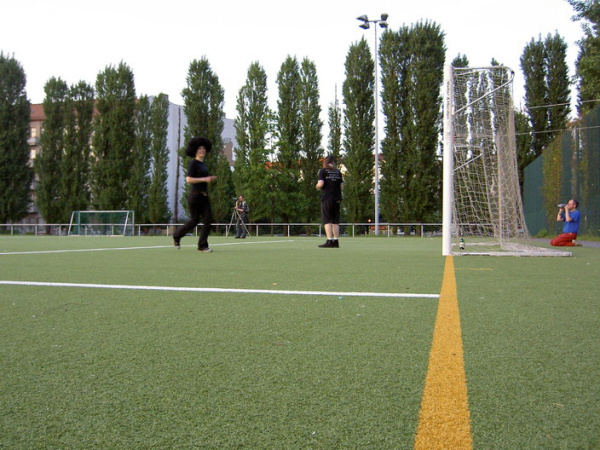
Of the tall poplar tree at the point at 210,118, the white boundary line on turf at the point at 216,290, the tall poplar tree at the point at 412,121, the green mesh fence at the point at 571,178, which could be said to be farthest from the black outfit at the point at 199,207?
the tall poplar tree at the point at 210,118

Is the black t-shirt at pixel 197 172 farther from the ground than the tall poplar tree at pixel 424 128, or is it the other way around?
the tall poplar tree at pixel 424 128

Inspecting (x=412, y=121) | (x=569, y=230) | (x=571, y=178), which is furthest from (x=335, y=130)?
(x=569, y=230)

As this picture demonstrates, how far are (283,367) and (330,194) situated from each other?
326 inches

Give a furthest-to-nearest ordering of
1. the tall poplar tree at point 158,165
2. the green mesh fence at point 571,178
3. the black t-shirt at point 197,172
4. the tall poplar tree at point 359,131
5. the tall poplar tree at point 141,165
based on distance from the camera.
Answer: the tall poplar tree at point 158,165 < the tall poplar tree at point 141,165 < the tall poplar tree at point 359,131 < the green mesh fence at point 571,178 < the black t-shirt at point 197,172

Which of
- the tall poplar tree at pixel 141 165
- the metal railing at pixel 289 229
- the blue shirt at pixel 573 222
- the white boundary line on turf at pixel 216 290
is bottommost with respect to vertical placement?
the white boundary line on turf at pixel 216 290

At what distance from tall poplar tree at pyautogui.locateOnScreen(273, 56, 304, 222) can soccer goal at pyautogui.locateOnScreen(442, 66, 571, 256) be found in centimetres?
2240

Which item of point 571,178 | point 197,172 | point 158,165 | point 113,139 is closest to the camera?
point 197,172

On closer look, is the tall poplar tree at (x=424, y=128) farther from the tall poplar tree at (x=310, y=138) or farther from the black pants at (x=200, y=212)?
the black pants at (x=200, y=212)

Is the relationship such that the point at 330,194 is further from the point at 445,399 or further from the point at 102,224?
the point at 102,224

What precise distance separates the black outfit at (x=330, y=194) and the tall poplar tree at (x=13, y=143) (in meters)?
33.7

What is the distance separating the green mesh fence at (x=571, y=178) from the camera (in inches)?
590

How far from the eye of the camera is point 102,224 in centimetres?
2684

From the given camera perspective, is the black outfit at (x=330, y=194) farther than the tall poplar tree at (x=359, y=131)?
No

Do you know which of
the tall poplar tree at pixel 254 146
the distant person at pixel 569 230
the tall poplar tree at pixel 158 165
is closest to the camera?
the distant person at pixel 569 230
